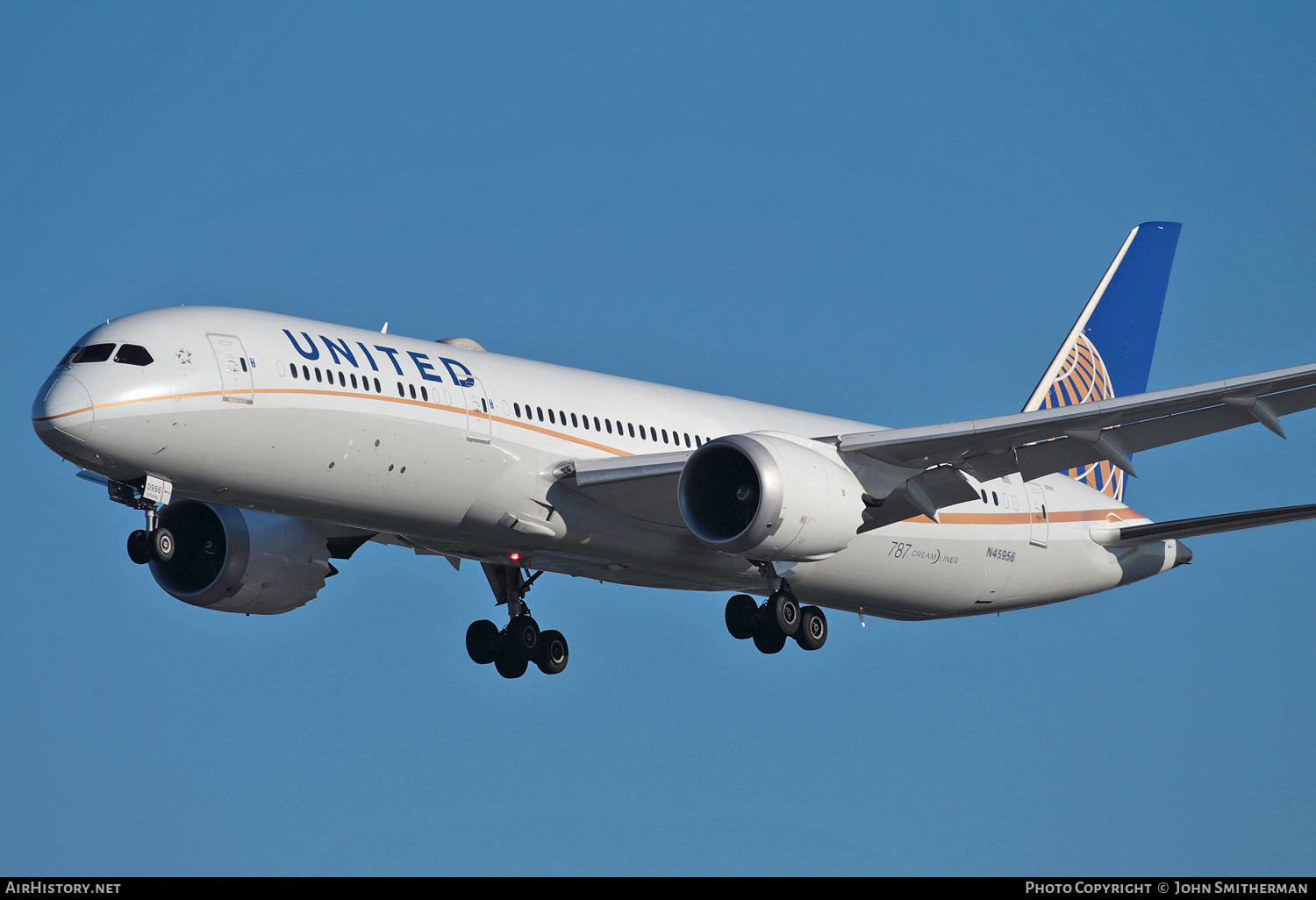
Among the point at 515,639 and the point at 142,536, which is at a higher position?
the point at 515,639

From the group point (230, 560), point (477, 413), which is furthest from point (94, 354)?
point (230, 560)

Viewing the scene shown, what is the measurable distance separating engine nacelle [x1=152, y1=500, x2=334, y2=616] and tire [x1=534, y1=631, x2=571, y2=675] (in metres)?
5.00

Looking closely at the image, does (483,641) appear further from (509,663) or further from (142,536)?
(142,536)

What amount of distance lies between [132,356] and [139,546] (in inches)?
114

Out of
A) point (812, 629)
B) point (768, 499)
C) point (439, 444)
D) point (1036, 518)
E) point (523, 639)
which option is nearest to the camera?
point (439, 444)

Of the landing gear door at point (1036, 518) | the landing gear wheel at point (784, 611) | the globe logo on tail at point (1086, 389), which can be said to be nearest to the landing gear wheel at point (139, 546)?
the landing gear wheel at point (784, 611)

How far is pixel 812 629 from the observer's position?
31.4 metres

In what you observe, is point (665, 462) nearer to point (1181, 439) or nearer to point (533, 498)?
point (533, 498)

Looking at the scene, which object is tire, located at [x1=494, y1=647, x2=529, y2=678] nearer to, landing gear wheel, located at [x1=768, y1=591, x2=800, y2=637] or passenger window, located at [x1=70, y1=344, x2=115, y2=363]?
landing gear wheel, located at [x1=768, y1=591, x2=800, y2=637]

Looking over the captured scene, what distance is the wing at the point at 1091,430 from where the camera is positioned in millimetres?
26328

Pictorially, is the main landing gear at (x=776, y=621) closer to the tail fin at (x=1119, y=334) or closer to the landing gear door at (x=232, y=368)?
the landing gear door at (x=232, y=368)

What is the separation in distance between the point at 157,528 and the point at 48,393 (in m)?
2.73

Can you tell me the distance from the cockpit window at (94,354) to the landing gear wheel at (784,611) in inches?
494
